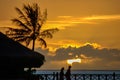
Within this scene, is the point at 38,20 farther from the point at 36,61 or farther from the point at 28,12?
the point at 36,61

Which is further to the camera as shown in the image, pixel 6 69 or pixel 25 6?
pixel 25 6

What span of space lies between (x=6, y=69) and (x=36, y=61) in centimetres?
77

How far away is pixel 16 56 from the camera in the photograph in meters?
10.7

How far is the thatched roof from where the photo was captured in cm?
1073

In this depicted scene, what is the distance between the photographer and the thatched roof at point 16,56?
1073cm

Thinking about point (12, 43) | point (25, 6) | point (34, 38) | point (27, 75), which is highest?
point (25, 6)

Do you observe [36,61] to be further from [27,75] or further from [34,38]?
[34,38]

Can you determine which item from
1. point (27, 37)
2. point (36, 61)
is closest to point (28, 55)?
point (36, 61)

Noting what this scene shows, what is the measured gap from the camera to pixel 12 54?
35.4ft

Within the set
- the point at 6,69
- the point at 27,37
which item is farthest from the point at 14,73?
the point at 27,37

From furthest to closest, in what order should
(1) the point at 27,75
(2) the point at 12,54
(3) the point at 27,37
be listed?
(3) the point at 27,37 → (1) the point at 27,75 → (2) the point at 12,54

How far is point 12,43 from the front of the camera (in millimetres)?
11266

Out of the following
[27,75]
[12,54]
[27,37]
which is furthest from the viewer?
[27,37]

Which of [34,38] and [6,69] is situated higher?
[34,38]
